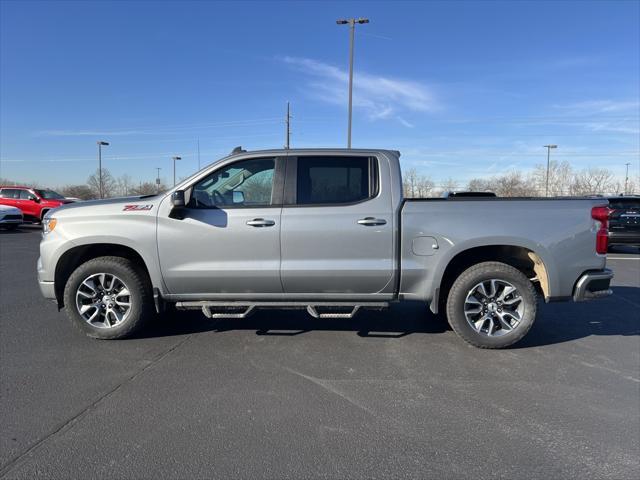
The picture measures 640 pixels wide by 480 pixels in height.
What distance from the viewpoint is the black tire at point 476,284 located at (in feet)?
14.0

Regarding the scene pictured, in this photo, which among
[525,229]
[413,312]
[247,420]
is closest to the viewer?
[247,420]

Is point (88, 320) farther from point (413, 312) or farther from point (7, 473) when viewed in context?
point (413, 312)

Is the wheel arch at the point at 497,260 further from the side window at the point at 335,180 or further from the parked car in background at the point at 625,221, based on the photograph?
the parked car in background at the point at 625,221

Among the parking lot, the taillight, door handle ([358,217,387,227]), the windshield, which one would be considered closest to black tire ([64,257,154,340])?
the parking lot

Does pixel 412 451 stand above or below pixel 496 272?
below

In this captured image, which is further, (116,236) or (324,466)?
(116,236)

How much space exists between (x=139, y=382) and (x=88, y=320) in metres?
1.38

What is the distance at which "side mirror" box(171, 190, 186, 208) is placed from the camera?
423 centimetres

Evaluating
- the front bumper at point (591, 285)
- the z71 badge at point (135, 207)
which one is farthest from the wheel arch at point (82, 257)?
the front bumper at point (591, 285)

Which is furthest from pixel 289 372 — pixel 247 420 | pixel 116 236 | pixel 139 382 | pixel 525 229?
pixel 525 229

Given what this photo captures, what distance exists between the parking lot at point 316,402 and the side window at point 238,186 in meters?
1.53

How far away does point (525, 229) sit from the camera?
420 centimetres

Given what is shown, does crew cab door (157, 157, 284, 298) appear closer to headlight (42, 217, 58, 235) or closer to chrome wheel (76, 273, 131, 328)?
chrome wheel (76, 273, 131, 328)

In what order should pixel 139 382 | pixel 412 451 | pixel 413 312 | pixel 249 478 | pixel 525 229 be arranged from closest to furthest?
1. pixel 249 478
2. pixel 412 451
3. pixel 139 382
4. pixel 525 229
5. pixel 413 312
